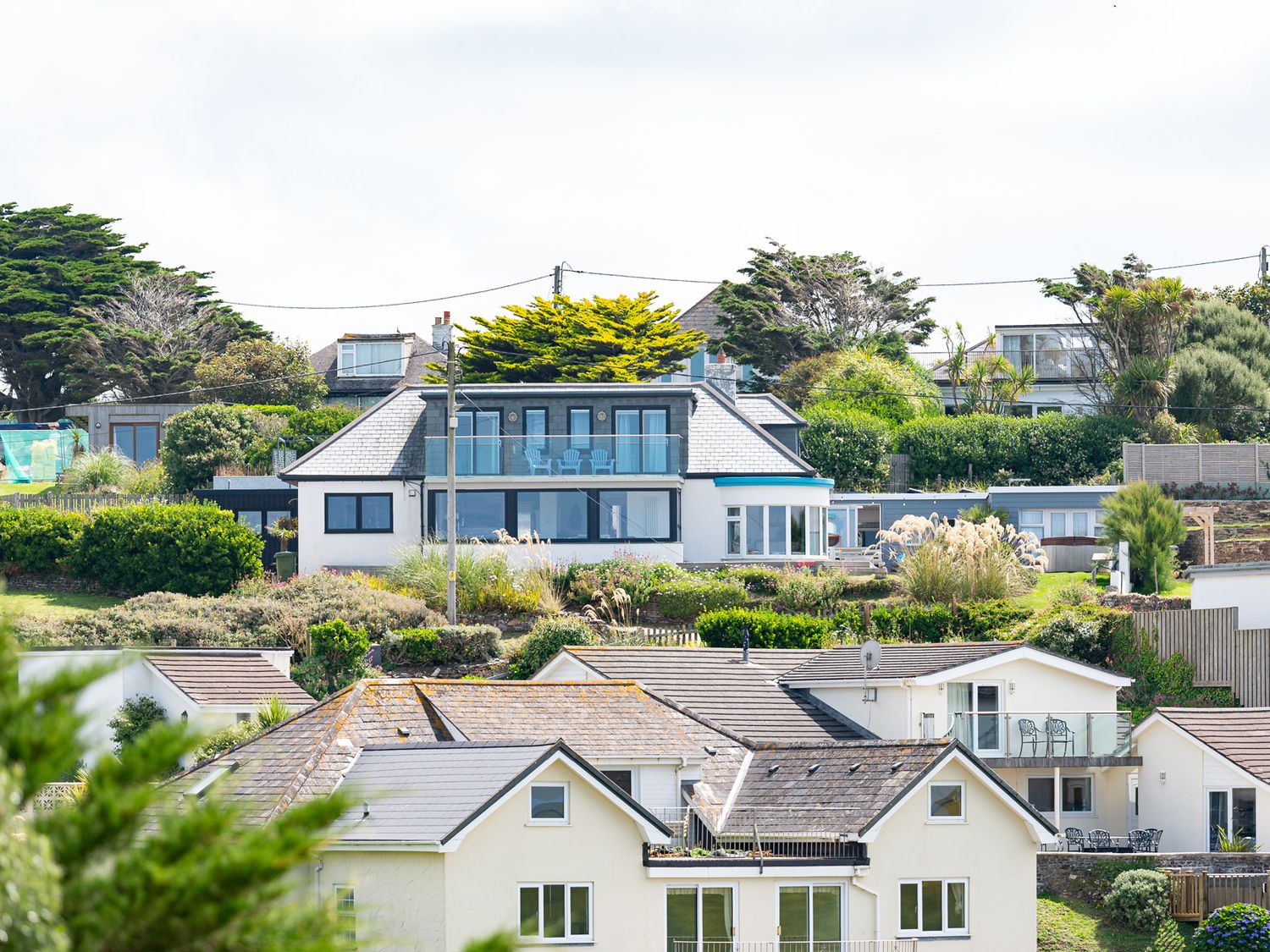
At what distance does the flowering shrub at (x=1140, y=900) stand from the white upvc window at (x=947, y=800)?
3.70 meters

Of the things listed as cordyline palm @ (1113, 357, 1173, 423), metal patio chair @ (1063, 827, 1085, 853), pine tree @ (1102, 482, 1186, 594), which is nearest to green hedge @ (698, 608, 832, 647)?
pine tree @ (1102, 482, 1186, 594)

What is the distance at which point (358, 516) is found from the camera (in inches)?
2108

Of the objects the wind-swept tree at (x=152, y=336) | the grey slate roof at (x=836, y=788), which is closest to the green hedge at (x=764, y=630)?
the grey slate roof at (x=836, y=788)

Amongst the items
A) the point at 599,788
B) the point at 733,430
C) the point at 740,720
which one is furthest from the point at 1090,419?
the point at 599,788

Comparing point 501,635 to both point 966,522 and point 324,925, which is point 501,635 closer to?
point 966,522

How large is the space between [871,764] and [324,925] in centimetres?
2481

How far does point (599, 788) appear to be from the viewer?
95.2 feet

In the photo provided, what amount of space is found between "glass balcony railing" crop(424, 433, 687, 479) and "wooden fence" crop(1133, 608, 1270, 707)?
15.2m

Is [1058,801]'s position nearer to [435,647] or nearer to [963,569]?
[963,569]

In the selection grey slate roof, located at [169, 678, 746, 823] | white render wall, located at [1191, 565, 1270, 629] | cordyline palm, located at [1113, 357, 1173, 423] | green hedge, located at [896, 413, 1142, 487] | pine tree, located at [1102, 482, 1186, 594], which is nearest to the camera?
grey slate roof, located at [169, 678, 746, 823]

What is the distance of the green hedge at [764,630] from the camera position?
44.6 m

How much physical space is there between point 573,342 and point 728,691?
2973cm

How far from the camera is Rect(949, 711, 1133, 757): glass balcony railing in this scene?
37.8 meters

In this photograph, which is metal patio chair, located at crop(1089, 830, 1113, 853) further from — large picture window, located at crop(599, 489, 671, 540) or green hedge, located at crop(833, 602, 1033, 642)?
large picture window, located at crop(599, 489, 671, 540)
